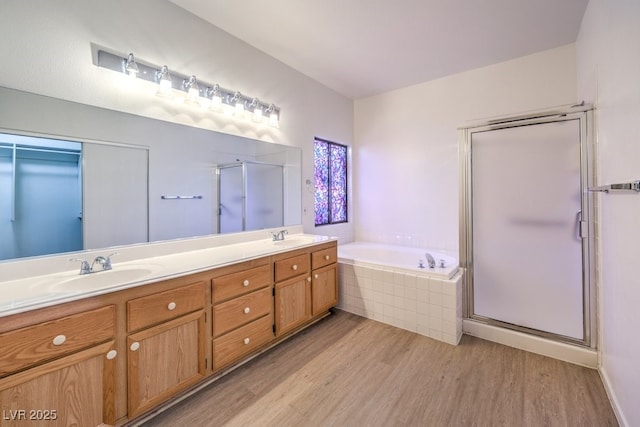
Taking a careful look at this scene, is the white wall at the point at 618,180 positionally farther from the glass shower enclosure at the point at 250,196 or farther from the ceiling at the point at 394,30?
the glass shower enclosure at the point at 250,196

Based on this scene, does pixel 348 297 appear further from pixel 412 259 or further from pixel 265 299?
pixel 265 299

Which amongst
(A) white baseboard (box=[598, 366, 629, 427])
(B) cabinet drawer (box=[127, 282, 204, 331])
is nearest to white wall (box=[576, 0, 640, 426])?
(A) white baseboard (box=[598, 366, 629, 427])

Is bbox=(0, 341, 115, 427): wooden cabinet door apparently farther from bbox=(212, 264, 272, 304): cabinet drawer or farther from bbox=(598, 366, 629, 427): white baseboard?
bbox=(598, 366, 629, 427): white baseboard

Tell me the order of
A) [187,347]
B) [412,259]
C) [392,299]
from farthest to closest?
[412,259] → [392,299] → [187,347]

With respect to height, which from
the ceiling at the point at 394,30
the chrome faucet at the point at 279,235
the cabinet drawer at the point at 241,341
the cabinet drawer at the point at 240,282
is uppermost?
the ceiling at the point at 394,30

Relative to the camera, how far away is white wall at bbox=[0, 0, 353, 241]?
4.82ft

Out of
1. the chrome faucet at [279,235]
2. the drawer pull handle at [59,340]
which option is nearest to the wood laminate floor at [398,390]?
the drawer pull handle at [59,340]

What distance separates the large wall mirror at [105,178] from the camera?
1448 millimetres

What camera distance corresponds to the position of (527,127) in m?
2.28

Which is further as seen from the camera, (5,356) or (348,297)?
(348,297)

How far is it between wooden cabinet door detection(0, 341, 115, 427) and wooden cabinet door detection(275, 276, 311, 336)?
1118 millimetres

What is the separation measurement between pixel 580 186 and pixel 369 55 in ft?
7.13

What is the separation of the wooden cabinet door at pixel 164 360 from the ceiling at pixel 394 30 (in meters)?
2.29

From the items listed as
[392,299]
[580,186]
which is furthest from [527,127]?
[392,299]
